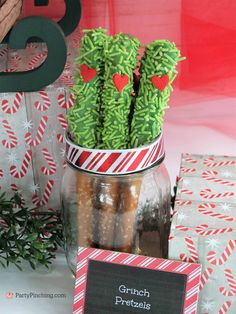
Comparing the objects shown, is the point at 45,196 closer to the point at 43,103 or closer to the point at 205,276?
the point at 43,103

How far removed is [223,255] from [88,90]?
0.31 m

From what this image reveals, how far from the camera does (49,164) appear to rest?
1061mm

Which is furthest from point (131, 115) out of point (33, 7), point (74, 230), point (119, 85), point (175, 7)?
point (33, 7)

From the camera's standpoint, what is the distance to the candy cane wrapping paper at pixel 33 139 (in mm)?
1001

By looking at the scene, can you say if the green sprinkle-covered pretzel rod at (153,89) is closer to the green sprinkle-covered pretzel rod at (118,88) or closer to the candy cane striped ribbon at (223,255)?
the green sprinkle-covered pretzel rod at (118,88)

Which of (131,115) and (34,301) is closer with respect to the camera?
(131,115)

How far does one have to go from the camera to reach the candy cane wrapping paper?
1.00m

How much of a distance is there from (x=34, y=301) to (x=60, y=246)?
0.38 feet

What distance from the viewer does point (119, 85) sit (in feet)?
2.60

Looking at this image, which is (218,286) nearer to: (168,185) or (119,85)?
(168,185)

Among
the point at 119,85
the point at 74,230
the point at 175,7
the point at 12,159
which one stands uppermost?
the point at 175,7

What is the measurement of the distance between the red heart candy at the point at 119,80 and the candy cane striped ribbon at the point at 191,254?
0.24 meters

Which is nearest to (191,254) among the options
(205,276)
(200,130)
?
(205,276)

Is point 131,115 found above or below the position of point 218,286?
above
